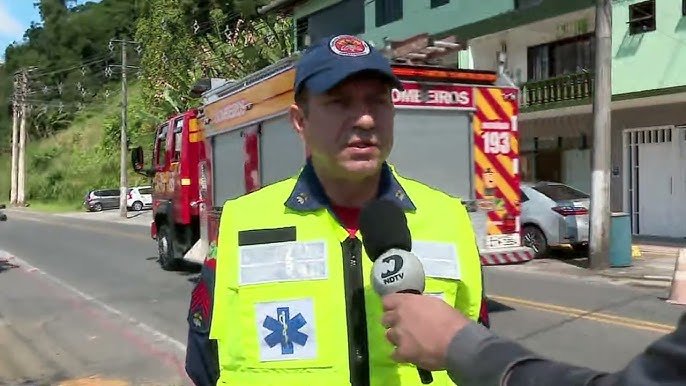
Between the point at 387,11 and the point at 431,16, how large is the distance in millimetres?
2943

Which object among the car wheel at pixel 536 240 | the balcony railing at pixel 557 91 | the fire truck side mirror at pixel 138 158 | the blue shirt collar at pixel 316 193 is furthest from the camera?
the balcony railing at pixel 557 91

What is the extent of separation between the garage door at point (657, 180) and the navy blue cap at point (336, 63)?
58.0ft

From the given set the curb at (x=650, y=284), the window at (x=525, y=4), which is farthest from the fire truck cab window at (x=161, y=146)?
the window at (x=525, y=4)

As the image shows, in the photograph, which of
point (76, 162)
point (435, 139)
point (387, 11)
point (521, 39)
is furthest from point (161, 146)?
point (76, 162)

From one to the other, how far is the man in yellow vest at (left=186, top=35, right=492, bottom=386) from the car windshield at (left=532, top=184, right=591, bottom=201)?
1312 centimetres

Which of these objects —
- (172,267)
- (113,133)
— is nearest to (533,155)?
(172,267)

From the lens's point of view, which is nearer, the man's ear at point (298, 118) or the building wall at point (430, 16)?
the man's ear at point (298, 118)

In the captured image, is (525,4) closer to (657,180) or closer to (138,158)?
(657,180)

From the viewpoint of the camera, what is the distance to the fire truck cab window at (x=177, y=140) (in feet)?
39.8

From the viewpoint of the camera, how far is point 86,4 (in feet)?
299

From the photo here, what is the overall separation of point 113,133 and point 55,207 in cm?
681

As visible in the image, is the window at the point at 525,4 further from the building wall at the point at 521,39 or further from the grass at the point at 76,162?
the grass at the point at 76,162

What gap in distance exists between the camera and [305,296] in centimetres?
185

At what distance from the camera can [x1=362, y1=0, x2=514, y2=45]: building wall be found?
21.7 meters
